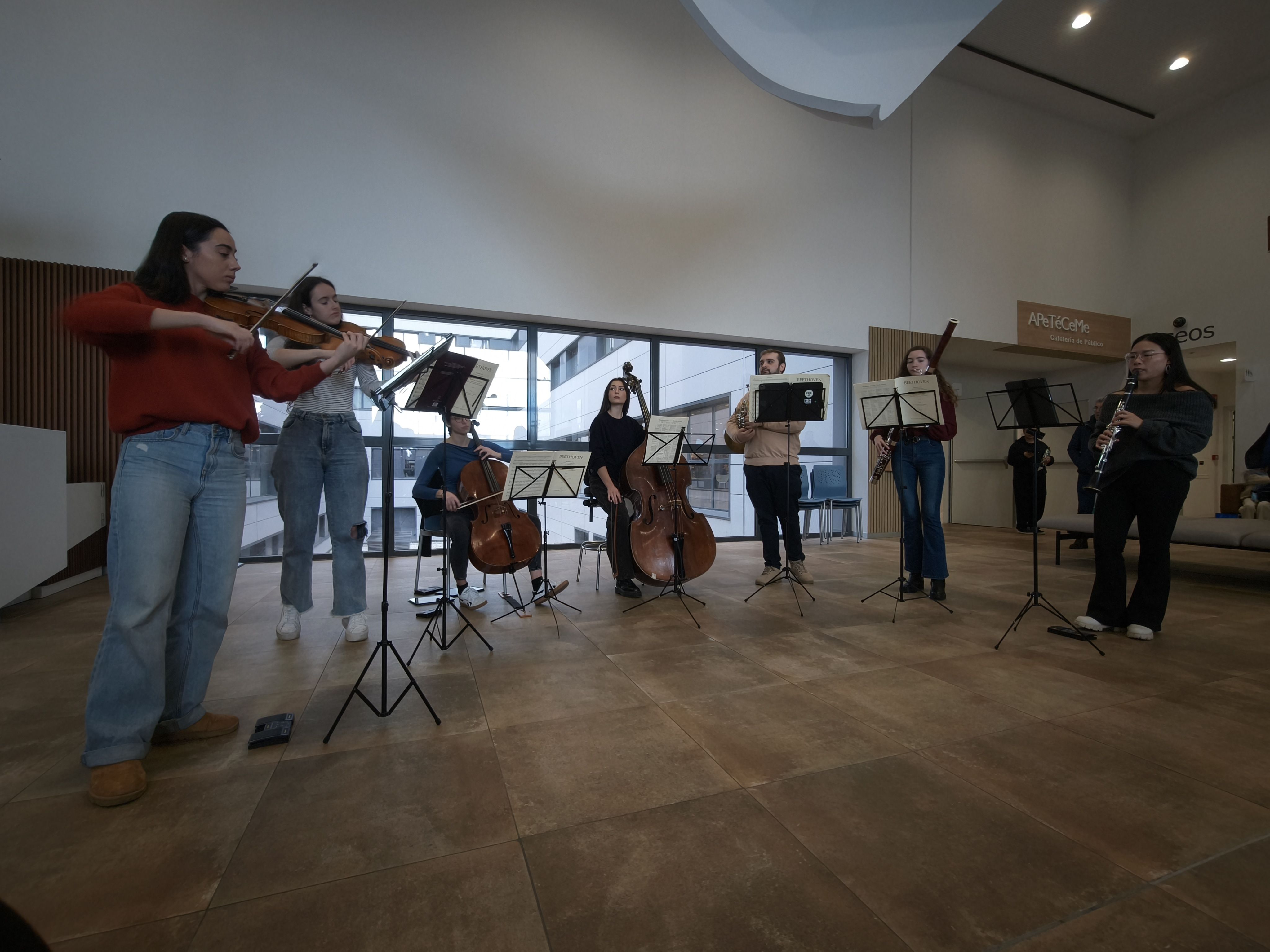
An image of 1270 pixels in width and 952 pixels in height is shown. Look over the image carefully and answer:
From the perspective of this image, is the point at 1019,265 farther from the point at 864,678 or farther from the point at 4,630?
the point at 4,630

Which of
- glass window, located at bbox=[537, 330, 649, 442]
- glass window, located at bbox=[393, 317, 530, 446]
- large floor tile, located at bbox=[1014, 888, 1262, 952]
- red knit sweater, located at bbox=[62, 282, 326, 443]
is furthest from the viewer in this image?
glass window, located at bbox=[537, 330, 649, 442]

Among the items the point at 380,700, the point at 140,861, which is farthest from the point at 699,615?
the point at 140,861

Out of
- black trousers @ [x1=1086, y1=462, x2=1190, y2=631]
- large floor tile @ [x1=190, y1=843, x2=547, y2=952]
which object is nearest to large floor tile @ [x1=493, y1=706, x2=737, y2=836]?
large floor tile @ [x1=190, y1=843, x2=547, y2=952]

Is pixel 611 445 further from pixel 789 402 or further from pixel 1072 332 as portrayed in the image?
pixel 1072 332

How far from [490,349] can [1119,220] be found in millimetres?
10257

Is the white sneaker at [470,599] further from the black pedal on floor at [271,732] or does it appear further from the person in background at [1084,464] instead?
the person in background at [1084,464]

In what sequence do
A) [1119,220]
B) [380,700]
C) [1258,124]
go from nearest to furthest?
1. [380,700]
2. [1258,124]
3. [1119,220]

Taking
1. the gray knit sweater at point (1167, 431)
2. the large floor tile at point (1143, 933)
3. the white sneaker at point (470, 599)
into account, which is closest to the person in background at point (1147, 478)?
the gray knit sweater at point (1167, 431)

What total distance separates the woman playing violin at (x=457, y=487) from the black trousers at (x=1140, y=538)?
9.86 ft

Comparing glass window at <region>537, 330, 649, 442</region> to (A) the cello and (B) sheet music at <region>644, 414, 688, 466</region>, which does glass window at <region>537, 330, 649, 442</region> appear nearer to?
(A) the cello

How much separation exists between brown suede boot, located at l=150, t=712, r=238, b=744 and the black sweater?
2.40 m

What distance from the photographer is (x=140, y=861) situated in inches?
50.9

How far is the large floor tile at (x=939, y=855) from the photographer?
1120 mm

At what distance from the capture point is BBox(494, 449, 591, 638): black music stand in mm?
3080
